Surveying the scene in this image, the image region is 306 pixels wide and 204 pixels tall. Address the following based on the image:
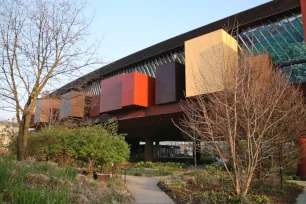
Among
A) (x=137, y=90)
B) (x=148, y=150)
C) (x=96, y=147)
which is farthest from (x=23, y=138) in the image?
(x=148, y=150)

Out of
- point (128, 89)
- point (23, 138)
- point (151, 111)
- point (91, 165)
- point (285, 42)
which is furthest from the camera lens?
point (128, 89)

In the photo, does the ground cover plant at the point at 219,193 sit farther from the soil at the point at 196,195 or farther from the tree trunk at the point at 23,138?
the tree trunk at the point at 23,138

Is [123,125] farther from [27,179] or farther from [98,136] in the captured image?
[27,179]

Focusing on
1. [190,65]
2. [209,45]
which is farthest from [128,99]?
[209,45]

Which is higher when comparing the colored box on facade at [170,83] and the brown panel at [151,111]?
the colored box on facade at [170,83]

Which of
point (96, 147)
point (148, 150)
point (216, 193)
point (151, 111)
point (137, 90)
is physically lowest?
point (216, 193)

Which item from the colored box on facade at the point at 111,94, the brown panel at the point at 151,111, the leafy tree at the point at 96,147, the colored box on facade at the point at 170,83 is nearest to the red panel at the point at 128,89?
the colored box on facade at the point at 111,94

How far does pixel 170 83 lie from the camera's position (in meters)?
22.1

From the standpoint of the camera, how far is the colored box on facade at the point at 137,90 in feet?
77.9

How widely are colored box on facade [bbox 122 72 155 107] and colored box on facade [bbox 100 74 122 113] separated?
1.24m

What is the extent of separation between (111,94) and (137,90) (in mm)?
4605

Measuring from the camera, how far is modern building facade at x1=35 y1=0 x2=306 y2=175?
59.3 ft

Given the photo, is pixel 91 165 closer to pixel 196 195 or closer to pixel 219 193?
pixel 196 195

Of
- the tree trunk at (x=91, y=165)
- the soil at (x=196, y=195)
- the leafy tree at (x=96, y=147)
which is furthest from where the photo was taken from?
Answer: the tree trunk at (x=91, y=165)
